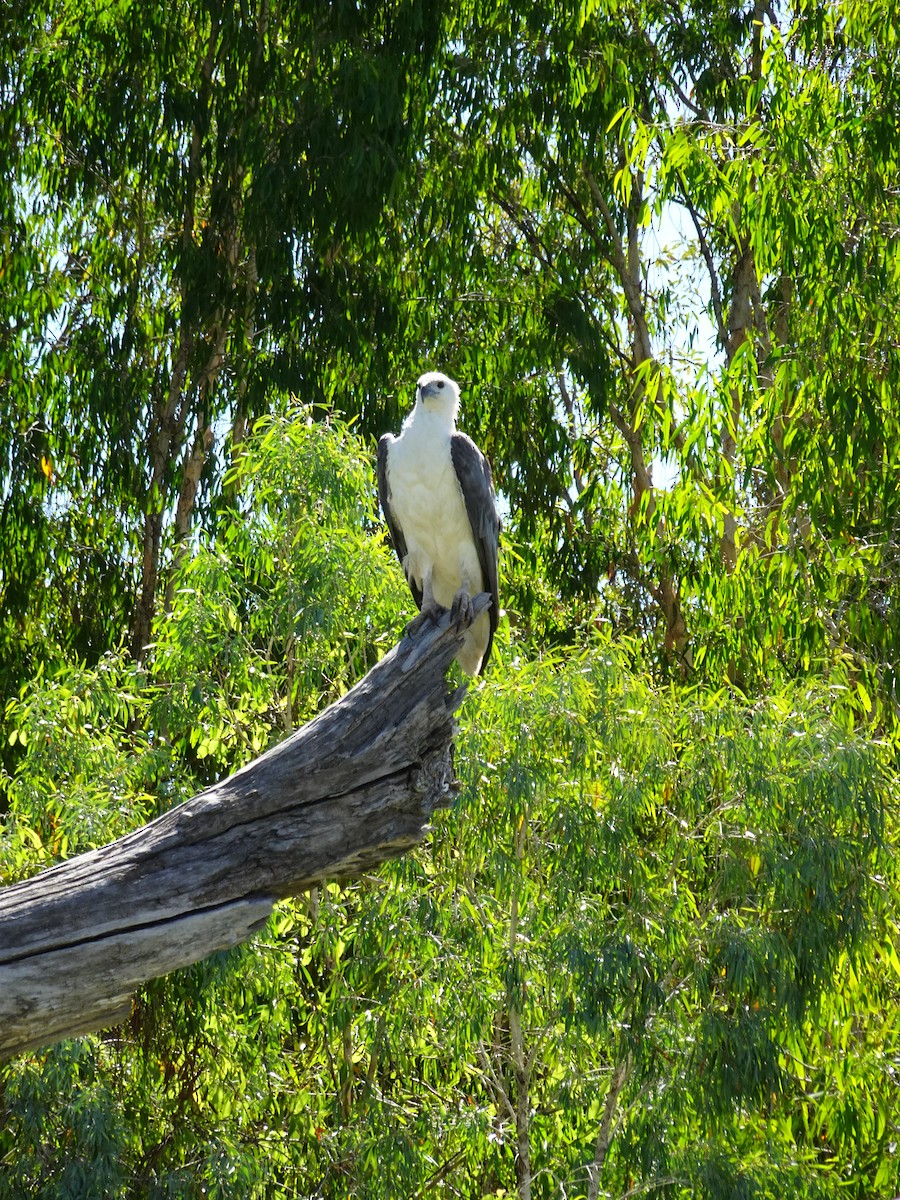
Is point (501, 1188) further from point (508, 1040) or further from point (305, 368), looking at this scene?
point (305, 368)

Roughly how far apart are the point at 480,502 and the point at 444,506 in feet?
0.38

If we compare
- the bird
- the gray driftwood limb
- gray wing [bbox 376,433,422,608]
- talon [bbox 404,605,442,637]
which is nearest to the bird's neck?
the bird

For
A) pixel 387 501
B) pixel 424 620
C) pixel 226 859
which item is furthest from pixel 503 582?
pixel 226 859

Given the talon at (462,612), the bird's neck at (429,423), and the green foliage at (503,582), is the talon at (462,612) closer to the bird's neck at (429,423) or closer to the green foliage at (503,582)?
the bird's neck at (429,423)

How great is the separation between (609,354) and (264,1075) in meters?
4.99

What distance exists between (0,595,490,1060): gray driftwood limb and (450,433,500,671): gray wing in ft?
4.46

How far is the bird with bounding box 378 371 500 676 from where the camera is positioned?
16.5 ft

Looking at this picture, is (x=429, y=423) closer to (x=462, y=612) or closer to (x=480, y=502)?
(x=480, y=502)

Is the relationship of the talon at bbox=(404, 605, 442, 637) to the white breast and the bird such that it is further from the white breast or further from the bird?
the white breast

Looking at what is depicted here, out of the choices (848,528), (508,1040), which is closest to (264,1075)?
(508,1040)

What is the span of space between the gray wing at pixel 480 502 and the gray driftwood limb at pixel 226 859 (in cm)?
136

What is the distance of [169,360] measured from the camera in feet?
30.3

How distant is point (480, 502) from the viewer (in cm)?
501

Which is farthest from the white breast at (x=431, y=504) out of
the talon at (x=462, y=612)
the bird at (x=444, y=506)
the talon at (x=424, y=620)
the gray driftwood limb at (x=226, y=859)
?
the gray driftwood limb at (x=226, y=859)
